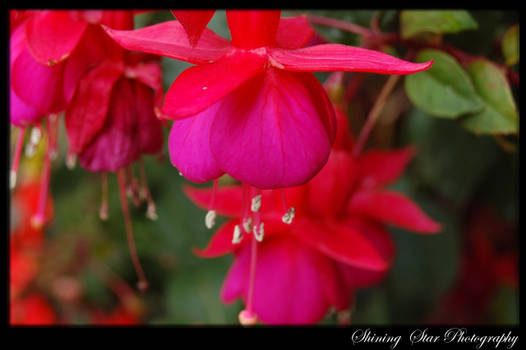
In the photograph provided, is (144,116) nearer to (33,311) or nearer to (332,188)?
(332,188)

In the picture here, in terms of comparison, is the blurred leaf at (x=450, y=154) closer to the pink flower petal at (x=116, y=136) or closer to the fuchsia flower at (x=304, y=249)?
the fuchsia flower at (x=304, y=249)

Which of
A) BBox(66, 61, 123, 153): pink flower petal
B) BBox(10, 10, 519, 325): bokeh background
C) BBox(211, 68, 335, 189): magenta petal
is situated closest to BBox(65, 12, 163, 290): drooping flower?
BBox(66, 61, 123, 153): pink flower petal

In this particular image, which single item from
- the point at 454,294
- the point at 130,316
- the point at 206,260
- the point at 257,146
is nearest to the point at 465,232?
the point at 454,294

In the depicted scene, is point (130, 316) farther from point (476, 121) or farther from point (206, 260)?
point (476, 121)

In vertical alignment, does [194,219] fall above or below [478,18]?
below

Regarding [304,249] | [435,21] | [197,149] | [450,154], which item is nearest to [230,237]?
[304,249]

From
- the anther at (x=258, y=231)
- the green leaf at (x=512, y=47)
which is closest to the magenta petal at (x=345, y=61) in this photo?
the anther at (x=258, y=231)
